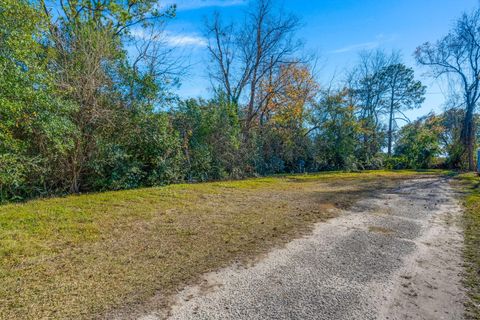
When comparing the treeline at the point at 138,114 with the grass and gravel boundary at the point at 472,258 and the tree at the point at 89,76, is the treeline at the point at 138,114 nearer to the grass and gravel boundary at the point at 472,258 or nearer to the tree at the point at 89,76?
the tree at the point at 89,76

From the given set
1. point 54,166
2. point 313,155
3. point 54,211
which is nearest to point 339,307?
point 54,211

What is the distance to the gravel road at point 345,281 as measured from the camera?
1.96 meters

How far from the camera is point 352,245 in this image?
3354 mm

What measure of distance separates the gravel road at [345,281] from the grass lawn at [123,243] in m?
0.27

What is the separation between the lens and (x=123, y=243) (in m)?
3.26

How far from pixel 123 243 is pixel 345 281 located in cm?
266

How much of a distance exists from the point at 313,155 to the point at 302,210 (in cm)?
1042

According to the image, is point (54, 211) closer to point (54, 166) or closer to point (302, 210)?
point (54, 166)

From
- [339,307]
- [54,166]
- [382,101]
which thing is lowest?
[339,307]

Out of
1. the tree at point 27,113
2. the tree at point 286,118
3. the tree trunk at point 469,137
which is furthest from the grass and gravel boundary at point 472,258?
the tree trunk at point 469,137

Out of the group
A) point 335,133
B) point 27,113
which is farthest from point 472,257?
point 335,133

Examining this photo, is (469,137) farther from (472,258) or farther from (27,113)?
(27,113)

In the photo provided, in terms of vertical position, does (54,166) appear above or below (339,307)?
above

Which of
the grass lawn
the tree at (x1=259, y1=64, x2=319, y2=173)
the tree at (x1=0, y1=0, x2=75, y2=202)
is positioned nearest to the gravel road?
the grass lawn
